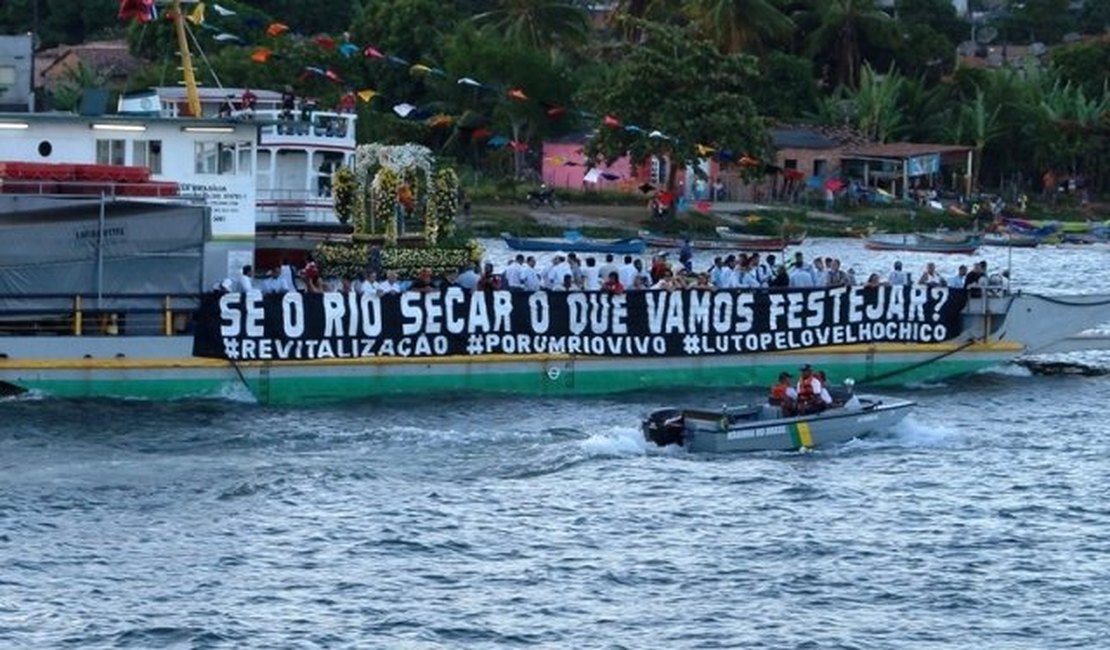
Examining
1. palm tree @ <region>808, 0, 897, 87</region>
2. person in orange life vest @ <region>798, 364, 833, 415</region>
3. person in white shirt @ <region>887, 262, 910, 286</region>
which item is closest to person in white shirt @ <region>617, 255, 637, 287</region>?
person in white shirt @ <region>887, 262, 910, 286</region>

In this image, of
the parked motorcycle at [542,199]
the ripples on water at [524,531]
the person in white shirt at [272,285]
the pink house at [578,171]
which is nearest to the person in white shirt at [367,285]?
the person in white shirt at [272,285]

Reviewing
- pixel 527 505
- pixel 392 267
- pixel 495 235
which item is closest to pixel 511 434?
pixel 527 505

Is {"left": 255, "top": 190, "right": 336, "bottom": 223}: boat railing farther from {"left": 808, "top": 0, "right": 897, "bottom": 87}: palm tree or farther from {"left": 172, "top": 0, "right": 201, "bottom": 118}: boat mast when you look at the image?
{"left": 808, "top": 0, "right": 897, "bottom": 87}: palm tree

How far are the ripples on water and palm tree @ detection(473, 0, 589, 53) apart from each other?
68879 mm

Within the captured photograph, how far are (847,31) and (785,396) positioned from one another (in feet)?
273

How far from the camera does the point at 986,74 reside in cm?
12312

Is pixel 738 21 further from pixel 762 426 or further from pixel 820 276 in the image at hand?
pixel 762 426

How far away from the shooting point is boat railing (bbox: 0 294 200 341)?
147 ft

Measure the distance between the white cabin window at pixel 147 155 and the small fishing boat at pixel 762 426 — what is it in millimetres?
11306

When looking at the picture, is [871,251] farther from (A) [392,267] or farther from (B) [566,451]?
(B) [566,451]

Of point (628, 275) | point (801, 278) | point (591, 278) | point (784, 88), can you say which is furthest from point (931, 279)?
point (784, 88)

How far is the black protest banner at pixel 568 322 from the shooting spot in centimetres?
4572

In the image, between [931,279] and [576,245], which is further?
[576,245]

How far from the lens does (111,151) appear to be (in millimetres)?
48531
